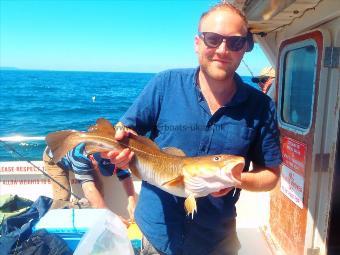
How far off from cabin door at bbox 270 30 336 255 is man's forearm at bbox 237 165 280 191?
1212 mm

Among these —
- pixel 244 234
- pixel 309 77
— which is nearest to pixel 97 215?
pixel 244 234

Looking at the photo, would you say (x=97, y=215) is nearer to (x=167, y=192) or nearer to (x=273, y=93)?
(x=167, y=192)

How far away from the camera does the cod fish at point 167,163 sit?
2057mm

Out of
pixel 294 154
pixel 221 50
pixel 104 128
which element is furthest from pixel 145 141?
pixel 294 154

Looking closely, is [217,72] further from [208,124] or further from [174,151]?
[174,151]

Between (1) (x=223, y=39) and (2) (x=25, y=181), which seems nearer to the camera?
(1) (x=223, y=39)

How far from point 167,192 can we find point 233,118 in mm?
650

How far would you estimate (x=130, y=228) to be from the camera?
4.50 metres

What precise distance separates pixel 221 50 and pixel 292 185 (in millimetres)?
2315

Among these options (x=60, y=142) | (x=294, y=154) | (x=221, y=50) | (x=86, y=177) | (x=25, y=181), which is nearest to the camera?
(x=221, y=50)

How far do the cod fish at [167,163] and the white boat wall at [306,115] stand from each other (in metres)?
1.64

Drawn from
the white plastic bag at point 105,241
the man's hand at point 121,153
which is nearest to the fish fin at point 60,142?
the man's hand at point 121,153

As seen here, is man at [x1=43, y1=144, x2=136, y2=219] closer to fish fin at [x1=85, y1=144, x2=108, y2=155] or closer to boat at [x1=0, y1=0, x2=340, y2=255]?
boat at [x1=0, y1=0, x2=340, y2=255]

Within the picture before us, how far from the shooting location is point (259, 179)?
7.81ft
